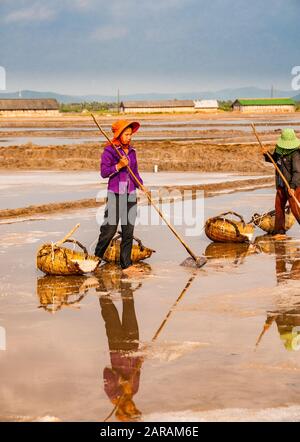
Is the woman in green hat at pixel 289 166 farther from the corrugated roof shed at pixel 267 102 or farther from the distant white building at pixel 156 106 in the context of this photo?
the corrugated roof shed at pixel 267 102

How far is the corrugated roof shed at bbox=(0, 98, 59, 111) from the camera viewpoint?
12575 centimetres

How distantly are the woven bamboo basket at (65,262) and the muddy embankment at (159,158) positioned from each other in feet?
53.0

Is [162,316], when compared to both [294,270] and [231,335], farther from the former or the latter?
[294,270]

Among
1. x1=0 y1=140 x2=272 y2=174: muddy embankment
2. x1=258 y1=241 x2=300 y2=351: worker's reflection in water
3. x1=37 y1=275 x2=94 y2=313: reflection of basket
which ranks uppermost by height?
x1=0 y1=140 x2=272 y2=174: muddy embankment

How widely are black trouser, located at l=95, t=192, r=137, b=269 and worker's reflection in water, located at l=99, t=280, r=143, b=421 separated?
917 millimetres

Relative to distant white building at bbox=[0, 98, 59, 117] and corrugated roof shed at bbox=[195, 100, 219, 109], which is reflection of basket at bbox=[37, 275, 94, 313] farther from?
corrugated roof shed at bbox=[195, 100, 219, 109]

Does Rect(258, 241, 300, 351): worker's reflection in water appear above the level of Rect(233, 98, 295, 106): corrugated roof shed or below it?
below

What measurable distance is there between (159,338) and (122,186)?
280cm

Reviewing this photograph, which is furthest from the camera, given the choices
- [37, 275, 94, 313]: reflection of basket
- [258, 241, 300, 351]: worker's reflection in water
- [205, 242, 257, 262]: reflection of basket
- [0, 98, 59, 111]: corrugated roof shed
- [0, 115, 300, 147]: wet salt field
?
[0, 98, 59, 111]: corrugated roof shed

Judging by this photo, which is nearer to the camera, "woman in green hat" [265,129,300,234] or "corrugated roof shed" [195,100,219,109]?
"woman in green hat" [265,129,300,234]

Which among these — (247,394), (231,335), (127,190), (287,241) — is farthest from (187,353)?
(287,241)

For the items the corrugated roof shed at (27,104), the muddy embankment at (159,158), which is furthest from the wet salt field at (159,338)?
the corrugated roof shed at (27,104)

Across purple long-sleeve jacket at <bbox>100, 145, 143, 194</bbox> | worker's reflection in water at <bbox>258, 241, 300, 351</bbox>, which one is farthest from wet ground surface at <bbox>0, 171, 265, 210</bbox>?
worker's reflection in water at <bbox>258, 241, 300, 351</bbox>

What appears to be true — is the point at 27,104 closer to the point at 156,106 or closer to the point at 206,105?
the point at 156,106
